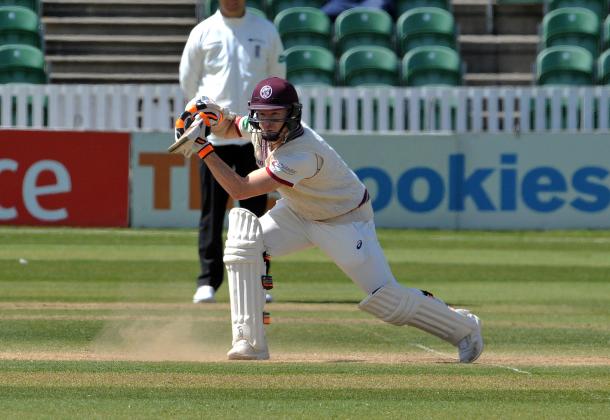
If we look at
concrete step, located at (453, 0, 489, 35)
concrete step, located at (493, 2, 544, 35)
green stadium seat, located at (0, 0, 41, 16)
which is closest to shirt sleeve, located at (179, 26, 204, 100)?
green stadium seat, located at (0, 0, 41, 16)

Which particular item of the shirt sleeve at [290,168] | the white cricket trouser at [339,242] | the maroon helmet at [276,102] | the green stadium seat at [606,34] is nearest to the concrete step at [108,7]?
the green stadium seat at [606,34]

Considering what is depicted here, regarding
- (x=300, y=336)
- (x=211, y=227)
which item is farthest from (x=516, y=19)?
(x=300, y=336)

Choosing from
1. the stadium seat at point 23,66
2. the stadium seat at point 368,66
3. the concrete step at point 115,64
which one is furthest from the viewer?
the concrete step at point 115,64

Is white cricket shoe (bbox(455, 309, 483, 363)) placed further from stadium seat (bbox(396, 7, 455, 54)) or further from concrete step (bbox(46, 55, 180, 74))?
concrete step (bbox(46, 55, 180, 74))

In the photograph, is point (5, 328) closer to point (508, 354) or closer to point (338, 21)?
point (508, 354)

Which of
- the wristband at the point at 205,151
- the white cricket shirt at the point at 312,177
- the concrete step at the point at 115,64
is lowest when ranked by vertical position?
the white cricket shirt at the point at 312,177

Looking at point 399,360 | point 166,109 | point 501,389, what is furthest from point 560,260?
point 501,389

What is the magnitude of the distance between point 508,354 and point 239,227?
5.89ft

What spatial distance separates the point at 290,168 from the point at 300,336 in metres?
1.86

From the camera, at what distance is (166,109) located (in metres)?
16.9

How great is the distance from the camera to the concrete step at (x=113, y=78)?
66.5 feet

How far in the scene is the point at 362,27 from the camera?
66.2 feet

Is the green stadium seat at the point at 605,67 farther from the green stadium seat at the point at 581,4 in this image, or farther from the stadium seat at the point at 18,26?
the stadium seat at the point at 18,26

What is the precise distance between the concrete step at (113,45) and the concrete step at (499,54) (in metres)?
4.12
